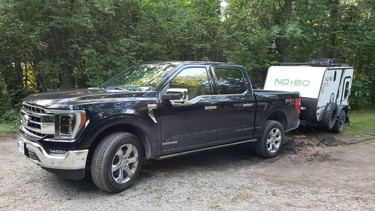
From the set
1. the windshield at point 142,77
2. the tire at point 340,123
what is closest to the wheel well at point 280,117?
the windshield at point 142,77

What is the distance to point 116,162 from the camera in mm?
4676

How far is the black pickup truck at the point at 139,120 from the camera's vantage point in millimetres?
4320

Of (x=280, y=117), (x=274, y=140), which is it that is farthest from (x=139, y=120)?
(x=280, y=117)

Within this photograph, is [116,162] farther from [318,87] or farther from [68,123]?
[318,87]

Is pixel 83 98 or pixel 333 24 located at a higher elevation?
pixel 333 24

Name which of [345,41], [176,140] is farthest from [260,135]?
[345,41]

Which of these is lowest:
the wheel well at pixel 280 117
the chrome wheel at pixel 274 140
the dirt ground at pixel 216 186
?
the dirt ground at pixel 216 186

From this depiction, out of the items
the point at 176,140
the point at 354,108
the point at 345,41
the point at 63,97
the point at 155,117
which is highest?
the point at 345,41

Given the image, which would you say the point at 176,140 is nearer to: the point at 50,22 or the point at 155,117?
the point at 155,117

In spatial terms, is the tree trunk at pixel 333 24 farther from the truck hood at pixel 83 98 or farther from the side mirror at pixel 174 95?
A: the truck hood at pixel 83 98

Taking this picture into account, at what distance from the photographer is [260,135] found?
6.79 metres

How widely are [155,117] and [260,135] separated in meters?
2.61

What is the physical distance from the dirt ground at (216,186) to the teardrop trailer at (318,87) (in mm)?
1919

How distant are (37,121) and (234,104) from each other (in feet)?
10.5
